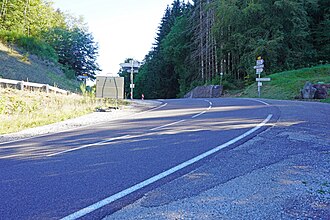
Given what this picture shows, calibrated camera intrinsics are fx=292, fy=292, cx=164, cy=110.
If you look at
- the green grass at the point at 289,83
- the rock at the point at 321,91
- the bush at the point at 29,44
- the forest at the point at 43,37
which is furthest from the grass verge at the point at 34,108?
the bush at the point at 29,44

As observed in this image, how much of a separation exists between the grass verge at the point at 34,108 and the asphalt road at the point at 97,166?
16.5 feet

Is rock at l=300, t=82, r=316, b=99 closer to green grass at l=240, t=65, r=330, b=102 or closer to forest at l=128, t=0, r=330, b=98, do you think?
green grass at l=240, t=65, r=330, b=102

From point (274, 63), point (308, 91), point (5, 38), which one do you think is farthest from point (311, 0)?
point (5, 38)

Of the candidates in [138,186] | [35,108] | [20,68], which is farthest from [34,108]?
[20,68]

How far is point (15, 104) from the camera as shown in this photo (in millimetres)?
16328

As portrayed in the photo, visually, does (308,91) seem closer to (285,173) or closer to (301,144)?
(301,144)

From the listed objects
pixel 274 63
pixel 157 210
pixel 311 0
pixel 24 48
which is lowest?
pixel 157 210

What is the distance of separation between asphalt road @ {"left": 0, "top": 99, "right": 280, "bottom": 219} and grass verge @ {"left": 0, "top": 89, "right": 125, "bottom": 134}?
503cm

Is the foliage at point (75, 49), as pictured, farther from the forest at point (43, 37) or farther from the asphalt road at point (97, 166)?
the asphalt road at point (97, 166)

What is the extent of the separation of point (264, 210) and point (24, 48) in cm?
4096

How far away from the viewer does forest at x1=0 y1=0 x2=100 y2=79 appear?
37938mm

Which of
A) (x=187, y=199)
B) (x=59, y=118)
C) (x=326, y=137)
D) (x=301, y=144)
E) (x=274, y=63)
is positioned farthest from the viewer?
(x=274, y=63)

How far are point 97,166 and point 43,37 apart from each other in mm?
50886

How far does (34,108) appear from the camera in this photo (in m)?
17.2
